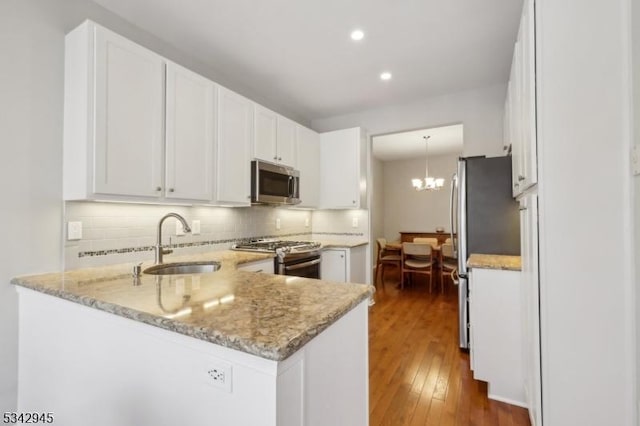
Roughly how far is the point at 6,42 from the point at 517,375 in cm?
344

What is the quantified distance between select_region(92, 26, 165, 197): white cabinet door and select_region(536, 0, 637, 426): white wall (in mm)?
2075

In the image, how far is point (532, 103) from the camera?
4.29ft

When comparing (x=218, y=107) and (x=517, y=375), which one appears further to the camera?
(x=218, y=107)

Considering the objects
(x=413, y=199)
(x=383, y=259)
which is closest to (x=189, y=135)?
(x=383, y=259)

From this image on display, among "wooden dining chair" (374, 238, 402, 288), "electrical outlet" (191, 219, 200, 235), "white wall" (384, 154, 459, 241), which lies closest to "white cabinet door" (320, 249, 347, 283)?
"electrical outlet" (191, 219, 200, 235)

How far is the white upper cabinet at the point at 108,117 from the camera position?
5.29ft

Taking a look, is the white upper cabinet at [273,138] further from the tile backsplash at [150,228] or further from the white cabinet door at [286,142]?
the tile backsplash at [150,228]

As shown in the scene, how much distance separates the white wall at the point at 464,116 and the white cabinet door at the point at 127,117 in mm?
2632

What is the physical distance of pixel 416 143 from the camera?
5758 millimetres

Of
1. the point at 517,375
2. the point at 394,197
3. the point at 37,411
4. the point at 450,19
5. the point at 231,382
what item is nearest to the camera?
the point at 231,382

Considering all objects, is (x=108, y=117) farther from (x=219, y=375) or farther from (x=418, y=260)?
(x=418, y=260)

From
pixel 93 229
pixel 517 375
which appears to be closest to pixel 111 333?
pixel 93 229

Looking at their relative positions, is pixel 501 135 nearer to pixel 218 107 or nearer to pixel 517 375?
pixel 517 375

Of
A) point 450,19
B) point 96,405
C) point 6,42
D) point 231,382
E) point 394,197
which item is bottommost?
point 96,405
